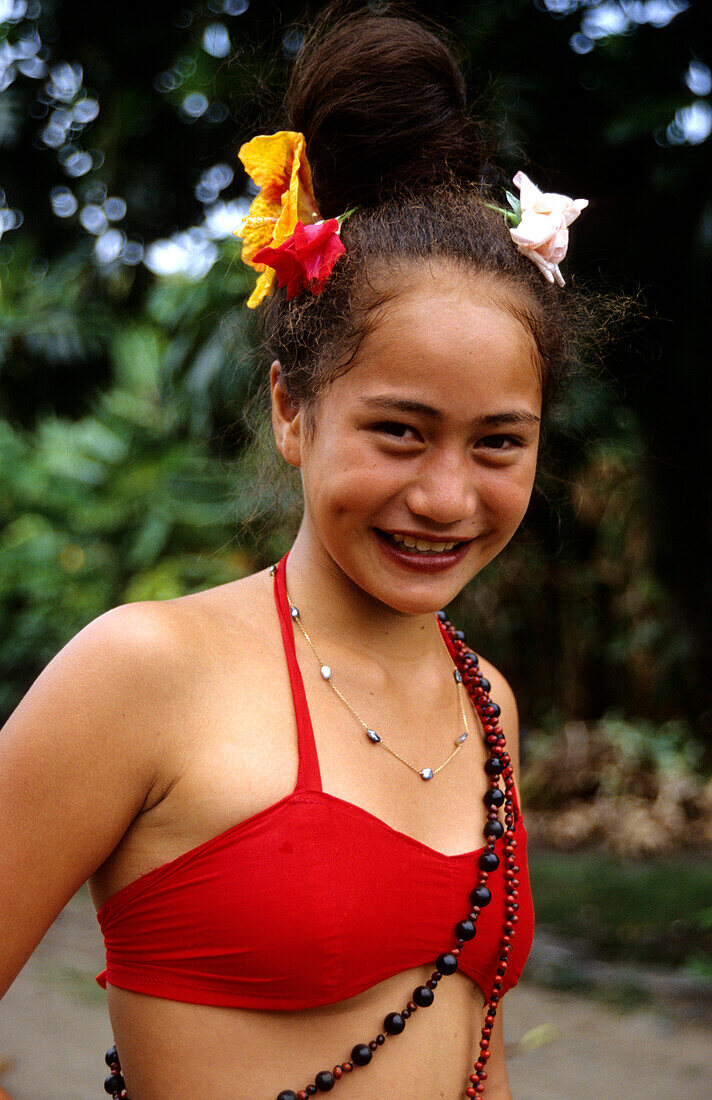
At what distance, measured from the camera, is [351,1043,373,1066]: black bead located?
1.31 meters

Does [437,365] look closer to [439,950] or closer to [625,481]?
[439,950]

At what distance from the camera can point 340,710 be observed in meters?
1.46

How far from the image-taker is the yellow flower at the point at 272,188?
5.11ft

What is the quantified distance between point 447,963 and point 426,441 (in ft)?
2.33

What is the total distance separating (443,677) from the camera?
5.62 ft

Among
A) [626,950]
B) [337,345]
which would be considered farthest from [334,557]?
[626,950]

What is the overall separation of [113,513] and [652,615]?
10.6 feet

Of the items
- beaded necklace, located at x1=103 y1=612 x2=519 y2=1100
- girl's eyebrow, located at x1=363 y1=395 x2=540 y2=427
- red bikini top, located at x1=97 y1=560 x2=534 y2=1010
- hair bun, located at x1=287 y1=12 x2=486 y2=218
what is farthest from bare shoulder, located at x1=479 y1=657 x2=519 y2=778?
hair bun, located at x1=287 y1=12 x2=486 y2=218

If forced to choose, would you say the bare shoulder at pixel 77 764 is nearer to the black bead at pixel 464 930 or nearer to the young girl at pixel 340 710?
the young girl at pixel 340 710

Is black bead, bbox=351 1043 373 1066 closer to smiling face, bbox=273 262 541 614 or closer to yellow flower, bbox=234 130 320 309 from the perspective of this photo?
smiling face, bbox=273 262 541 614

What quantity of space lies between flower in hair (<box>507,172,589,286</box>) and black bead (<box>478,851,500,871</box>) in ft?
2.86

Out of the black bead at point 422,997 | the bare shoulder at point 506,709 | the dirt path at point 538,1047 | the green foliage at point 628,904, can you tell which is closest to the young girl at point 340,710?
the black bead at point 422,997

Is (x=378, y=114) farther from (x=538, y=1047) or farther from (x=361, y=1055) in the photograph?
(x=538, y=1047)

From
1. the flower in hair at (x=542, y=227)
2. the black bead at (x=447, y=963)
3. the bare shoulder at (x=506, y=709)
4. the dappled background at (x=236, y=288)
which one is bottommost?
the black bead at (x=447, y=963)
